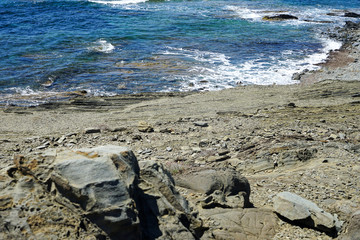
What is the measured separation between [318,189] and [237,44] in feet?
65.4

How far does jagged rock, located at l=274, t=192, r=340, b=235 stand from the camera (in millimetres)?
5715

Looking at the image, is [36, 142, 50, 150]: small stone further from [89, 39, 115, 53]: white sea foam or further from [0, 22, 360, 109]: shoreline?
[89, 39, 115, 53]: white sea foam

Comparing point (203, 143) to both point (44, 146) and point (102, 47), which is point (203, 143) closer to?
point (44, 146)

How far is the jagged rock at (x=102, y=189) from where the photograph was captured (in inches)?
159

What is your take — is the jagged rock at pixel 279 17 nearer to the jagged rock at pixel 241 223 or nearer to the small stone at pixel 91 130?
the small stone at pixel 91 130

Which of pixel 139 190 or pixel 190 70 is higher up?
pixel 139 190

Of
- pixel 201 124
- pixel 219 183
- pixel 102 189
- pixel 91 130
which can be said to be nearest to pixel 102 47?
pixel 91 130

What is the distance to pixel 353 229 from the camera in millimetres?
5367

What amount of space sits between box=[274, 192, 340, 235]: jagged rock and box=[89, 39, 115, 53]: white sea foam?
1877 cm

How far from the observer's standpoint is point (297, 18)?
35.5 metres

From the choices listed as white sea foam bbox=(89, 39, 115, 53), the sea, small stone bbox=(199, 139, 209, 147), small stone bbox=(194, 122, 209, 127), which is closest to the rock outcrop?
small stone bbox=(199, 139, 209, 147)

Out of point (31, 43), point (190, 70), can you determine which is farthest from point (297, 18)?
point (31, 43)

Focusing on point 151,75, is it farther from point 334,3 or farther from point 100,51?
point 334,3

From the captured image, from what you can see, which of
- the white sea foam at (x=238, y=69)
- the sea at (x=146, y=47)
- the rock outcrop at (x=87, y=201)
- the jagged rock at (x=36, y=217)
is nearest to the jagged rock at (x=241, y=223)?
the rock outcrop at (x=87, y=201)
